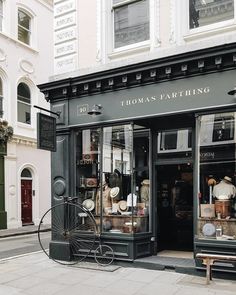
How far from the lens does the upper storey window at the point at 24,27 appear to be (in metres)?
21.6

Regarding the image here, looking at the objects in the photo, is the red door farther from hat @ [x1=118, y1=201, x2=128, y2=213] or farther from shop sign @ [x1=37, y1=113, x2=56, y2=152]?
hat @ [x1=118, y1=201, x2=128, y2=213]

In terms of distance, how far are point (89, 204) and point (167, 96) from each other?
341 cm

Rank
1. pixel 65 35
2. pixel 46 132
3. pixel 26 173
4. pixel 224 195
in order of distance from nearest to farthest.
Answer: pixel 224 195 → pixel 46 132 → pixel 65 35 → pixel 26 173

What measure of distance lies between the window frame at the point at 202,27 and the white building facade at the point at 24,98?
12610 mm

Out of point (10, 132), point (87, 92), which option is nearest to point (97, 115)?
point (87, 92)

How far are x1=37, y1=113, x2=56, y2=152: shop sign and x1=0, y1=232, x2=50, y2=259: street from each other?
379cm

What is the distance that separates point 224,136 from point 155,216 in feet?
8.30

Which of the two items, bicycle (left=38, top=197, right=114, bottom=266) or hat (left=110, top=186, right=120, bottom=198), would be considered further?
hat (left=110, top=186, right=120, bottom=198)

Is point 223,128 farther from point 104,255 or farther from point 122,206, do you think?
point 104,255

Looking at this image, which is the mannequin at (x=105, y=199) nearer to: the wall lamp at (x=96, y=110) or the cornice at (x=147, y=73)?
the wall lamp at (x=96, y=110)

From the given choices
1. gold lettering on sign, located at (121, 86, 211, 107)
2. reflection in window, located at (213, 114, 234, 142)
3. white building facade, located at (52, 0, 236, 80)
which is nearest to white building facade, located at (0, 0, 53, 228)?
white building facade, located at (52, 0, 236, 80)

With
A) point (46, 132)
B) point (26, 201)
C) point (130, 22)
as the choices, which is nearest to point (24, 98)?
point (26, 201)

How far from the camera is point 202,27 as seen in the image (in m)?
9.12

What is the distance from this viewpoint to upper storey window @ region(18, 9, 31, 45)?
70.7ft
